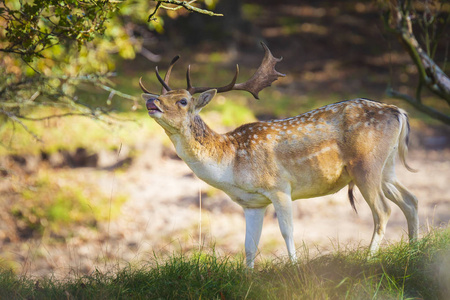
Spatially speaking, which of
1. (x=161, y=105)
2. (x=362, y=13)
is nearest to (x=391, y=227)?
(x=161, y=105)

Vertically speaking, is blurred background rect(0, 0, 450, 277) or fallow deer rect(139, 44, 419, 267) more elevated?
fallow deer rect(139, 44, 419, 267)

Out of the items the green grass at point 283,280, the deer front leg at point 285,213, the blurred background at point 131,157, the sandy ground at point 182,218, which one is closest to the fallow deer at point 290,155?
the deer front leg at point 285,213

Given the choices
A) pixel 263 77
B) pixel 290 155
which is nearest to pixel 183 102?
pixel 263 77

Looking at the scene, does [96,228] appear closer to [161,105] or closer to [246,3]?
[161,105]

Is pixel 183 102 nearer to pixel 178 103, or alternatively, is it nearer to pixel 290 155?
pixel 178 103

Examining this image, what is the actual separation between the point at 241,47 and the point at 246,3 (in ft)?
14.9

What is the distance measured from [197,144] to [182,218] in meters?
5.08

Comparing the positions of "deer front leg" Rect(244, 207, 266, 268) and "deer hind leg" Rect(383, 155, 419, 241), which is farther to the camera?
"deer hind leg" Rect(383, 155, 419, 241)

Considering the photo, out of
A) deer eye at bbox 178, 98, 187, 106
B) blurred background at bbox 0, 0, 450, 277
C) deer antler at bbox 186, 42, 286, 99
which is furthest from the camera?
blurred background at bbox 0, 0, 450, 277

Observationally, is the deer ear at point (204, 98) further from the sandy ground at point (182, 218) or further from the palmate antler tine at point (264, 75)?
the sandy ground at point (182, 218)

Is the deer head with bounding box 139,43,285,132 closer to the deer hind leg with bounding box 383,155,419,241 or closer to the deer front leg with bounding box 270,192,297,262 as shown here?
the deer front leg with bounding box 270,192,297,262

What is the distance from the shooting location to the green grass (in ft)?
13.1

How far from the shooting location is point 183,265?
437cm

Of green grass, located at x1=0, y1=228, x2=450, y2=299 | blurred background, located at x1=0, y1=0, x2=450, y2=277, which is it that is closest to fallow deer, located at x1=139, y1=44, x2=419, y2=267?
green grass, located at x1=0, y1=228, x2=450, y2=299
